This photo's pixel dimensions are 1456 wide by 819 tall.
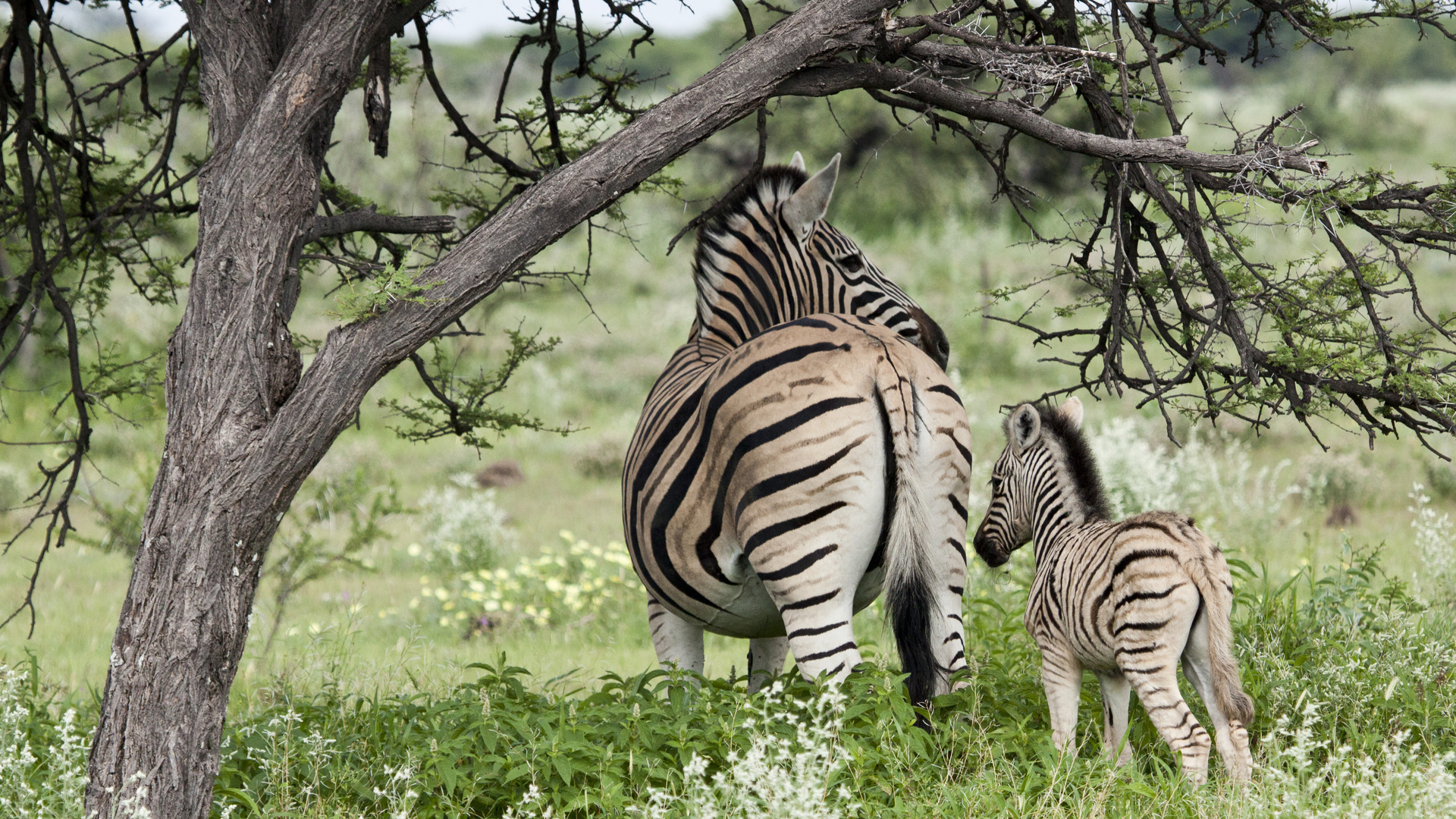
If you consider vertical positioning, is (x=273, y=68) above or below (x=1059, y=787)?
above

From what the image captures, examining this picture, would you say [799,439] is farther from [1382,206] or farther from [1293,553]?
[1293,553]

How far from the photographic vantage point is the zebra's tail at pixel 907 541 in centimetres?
388

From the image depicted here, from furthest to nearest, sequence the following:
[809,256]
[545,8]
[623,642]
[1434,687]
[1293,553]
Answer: [1293,553], [623,642], [545,8], [809,256], [1434,687]

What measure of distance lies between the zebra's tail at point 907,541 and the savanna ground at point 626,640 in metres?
0.16

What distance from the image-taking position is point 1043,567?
14.7ft

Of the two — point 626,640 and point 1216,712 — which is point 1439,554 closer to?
point 1216,712

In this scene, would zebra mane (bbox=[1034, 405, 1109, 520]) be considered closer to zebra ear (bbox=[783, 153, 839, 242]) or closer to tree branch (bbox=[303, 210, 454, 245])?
zebra ear (bbox=[783, 153, 839, 242])

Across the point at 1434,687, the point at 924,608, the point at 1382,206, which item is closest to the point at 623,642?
the point at 924,608

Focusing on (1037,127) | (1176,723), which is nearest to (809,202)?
(1037,127)

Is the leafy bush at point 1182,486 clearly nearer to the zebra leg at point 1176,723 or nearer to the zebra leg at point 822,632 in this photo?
the zebra leg at point 1176,723

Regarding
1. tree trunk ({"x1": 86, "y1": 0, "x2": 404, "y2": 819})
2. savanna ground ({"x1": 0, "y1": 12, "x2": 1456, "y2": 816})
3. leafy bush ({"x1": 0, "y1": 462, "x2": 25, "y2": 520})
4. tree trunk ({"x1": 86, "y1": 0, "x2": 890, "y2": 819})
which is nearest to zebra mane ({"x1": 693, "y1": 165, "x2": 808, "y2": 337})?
savanna ground ({"x1": 0, "y1": 12, "x2": 1456, "y2": 816})

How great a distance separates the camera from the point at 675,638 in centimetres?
495

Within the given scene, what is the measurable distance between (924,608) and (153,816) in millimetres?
2543

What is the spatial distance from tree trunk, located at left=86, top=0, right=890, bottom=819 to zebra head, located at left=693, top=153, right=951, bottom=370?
1198 mm
